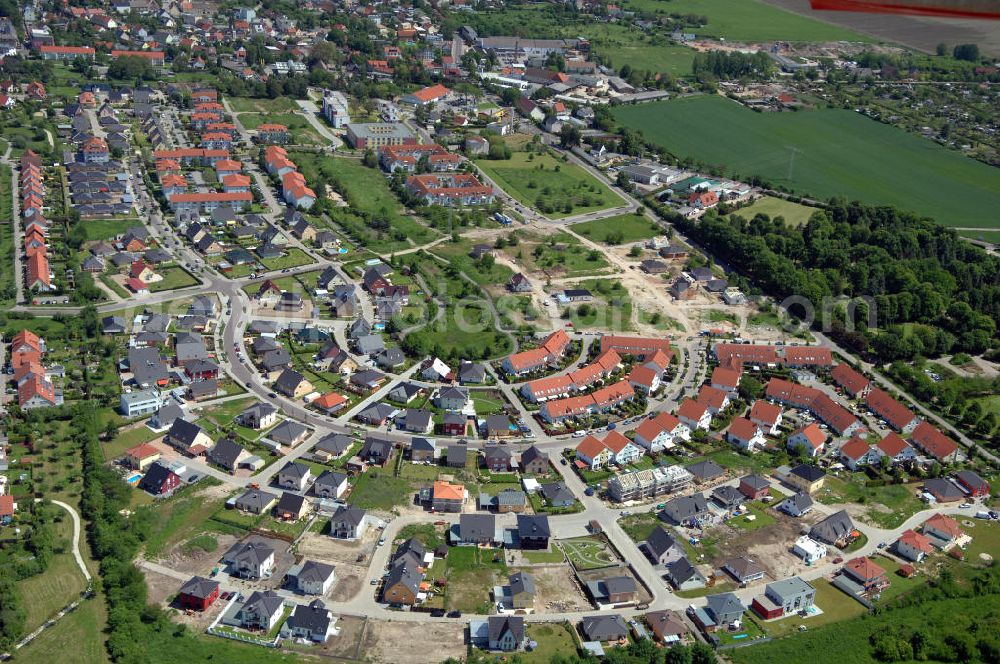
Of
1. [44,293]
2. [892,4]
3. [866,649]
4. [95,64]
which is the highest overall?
[892,4]

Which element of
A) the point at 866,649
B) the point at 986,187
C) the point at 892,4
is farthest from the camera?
the point at 986,187

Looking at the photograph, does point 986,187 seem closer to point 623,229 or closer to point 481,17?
point 623,229

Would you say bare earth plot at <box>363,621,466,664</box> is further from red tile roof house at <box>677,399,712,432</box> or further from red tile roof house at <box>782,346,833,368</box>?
red tile roof house at <box>782,346,833,368</box>

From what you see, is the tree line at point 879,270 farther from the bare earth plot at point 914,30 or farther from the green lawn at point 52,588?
the green lawn at point 52,588

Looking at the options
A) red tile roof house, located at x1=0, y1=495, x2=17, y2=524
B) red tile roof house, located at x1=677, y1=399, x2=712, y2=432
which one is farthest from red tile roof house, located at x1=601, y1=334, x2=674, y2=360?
red tile roof house, located at x1=0, y1=495, x2=17, y2=524

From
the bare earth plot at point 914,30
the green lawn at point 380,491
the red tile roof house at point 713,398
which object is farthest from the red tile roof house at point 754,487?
the bare earth plot at point 914,30

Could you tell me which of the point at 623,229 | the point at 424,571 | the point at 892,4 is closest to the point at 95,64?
the point at 623,229
